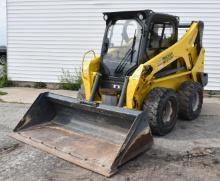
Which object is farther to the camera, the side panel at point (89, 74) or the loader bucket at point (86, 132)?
the side panel at point (89, 74)

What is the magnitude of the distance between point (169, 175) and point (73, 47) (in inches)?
289

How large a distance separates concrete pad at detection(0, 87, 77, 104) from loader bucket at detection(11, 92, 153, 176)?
3.24 meters

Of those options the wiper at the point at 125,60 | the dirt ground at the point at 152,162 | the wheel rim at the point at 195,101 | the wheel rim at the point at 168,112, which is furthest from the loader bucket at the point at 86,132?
the wheel rim at the point at 195,101

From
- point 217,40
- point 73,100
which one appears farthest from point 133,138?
point 217,40

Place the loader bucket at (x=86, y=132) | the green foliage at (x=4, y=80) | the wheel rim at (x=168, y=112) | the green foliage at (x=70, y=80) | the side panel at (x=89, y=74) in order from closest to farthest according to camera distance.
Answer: the loader bucket at (x=86, y=132) → the wheel rim at (x=168, y=112) → the side panel at (x=89, y=74) → the green foliage at (x=70, y=80) → the green foliage at (x=4, y=80)

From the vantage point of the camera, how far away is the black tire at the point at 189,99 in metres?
7.31

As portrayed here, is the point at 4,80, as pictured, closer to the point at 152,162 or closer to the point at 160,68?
the point at 160,68

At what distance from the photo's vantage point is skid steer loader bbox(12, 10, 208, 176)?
18.6 ft

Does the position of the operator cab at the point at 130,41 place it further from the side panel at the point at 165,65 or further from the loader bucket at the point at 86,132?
the loader bucket at the point at 86,132

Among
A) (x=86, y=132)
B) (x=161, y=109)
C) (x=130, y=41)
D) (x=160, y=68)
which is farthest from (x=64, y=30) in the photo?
(x=161, y=109)

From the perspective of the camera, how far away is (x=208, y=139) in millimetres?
6430

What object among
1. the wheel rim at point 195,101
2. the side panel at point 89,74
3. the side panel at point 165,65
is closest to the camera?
the side panel at point 165,65

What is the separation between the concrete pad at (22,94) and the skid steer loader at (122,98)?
10.9ft

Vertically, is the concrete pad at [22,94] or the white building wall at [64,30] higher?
the white building wall at [64,30]
